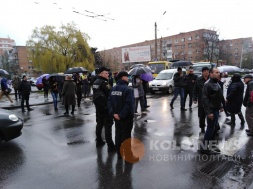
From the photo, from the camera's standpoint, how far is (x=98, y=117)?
4598mm

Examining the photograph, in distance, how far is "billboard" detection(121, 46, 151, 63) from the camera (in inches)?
1084

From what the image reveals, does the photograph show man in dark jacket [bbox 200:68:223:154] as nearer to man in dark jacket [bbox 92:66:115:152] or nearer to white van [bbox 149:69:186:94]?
man in dark jacket [bbox 92:66:115:152]

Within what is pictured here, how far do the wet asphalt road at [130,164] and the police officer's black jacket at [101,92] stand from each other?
1.01m

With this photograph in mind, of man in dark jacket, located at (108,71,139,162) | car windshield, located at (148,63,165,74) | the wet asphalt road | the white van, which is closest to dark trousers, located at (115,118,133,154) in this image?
man in dark jacket, located at (108,71,139,162)

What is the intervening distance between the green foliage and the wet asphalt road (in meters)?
27.7

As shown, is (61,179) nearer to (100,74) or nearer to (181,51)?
(100,74)

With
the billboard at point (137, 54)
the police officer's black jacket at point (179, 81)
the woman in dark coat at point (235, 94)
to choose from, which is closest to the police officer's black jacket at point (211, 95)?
the woman in dark coat at point (235, 94)

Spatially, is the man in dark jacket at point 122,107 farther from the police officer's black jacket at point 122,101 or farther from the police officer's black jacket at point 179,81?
the police officer's black jacket at point 179,81

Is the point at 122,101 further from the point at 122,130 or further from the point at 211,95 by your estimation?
the point at 211,95

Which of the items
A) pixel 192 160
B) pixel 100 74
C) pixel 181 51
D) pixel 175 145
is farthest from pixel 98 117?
pixel 181 51

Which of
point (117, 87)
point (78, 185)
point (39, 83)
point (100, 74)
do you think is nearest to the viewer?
point (78, 185)

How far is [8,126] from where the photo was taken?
182 inches

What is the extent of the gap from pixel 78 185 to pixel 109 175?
53cm

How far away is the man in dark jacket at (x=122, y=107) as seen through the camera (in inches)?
142
